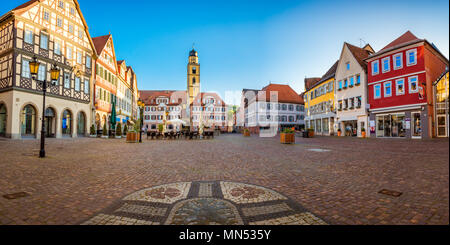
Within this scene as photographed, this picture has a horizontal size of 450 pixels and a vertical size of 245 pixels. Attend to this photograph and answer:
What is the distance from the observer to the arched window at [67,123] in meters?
23.6

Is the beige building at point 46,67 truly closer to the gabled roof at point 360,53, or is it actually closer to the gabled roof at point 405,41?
the gabled roof at point 405,41

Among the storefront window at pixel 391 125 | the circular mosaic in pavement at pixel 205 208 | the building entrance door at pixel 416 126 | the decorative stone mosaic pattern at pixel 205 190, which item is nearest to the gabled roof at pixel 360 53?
the storefront window at pixel 391 125

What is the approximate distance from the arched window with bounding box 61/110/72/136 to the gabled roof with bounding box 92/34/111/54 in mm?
9722

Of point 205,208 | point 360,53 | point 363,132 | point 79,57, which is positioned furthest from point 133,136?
point 360,53

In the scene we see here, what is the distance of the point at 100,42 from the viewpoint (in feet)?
101

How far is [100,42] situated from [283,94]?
4092cm

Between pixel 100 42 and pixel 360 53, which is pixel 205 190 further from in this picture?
pixel 100 42

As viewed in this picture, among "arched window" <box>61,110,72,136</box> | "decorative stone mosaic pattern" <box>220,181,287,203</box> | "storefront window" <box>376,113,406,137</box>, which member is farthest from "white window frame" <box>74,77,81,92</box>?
"storefront window" <box>376,113,406,137</box>

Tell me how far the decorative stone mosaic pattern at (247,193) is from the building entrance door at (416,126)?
22963 millimetres

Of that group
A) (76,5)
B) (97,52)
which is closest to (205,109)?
(97,52)

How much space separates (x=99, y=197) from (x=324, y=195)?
4.10 meters

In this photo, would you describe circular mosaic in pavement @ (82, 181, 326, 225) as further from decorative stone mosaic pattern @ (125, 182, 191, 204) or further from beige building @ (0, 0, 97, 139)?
beige building @ (0, 0, 97, 139)

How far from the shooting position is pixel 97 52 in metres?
28.7
